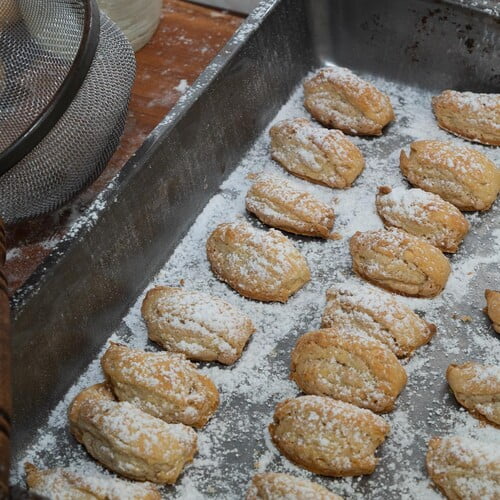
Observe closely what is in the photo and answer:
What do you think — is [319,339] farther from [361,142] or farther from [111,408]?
[361,142]

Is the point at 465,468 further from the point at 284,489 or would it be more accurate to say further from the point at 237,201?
the point at 237,201

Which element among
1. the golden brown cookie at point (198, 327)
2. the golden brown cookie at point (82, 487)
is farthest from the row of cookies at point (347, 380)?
the golden brown cookie at point (82, 487)

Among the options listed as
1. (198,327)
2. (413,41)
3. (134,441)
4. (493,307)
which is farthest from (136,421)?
(413,41)

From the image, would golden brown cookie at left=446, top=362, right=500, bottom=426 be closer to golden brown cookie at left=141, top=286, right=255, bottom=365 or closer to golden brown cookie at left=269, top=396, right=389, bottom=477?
golden brown cookie at left=269, top=396, right=389, bottom=477

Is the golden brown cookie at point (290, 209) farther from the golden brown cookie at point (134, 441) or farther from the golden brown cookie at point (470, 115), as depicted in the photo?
A: the golden brown cookie at point (134, 441)

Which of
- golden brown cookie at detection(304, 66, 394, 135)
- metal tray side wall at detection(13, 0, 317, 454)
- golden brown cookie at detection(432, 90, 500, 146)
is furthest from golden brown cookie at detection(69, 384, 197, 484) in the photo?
golden brown cookie at detection(432, 90, 500, 146)

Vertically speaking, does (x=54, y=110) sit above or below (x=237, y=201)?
above
